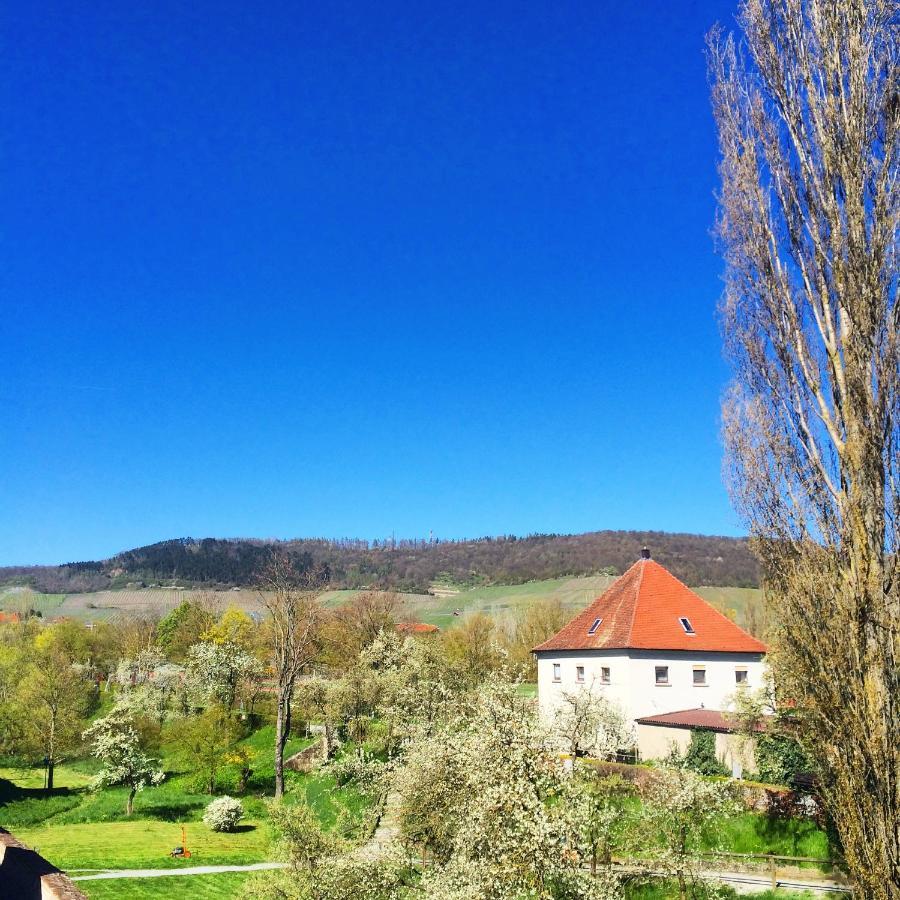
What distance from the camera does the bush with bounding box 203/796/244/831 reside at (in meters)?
33.7

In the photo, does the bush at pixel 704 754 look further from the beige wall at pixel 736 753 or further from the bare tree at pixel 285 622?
the bare tree at pixel 285 622

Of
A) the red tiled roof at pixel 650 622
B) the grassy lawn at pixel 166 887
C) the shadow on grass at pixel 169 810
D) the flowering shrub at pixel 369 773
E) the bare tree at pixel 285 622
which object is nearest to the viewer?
the flowering shrub at pixel 369 773

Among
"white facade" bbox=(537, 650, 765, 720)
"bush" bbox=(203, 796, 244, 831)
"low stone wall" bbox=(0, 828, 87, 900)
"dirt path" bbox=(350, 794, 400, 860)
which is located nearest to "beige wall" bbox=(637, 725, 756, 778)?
"white facade" bbox=(537, 650, 765, 720)

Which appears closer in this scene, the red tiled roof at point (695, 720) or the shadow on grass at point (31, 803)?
the red tiled roof at point (695, 720)

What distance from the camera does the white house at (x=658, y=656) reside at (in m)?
35.3

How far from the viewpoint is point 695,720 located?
105 feet

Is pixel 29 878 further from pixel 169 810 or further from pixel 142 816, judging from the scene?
pixel 169 810

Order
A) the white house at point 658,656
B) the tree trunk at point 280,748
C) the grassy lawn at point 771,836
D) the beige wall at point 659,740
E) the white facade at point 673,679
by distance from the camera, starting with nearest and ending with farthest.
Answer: the grassy lawn at point 771,836 < the beige wall at point 659,740 < the white facade at point 673,679 < the white house at point 658,656 < the tree trunk at point 280,748

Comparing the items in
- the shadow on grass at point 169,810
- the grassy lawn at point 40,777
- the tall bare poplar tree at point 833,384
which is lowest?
the grassy lawn at point 40,777

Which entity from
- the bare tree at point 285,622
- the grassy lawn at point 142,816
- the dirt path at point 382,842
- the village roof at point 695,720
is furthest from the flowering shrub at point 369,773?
the bare tree at point 285,622

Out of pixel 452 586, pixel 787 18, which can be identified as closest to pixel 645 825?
pixel 787 18

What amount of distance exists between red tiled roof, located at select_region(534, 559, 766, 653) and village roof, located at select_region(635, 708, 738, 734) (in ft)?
9.86

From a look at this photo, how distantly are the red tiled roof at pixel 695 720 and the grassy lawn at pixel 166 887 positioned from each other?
18.3 m

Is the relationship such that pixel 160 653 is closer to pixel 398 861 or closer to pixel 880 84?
pixel 398 861
